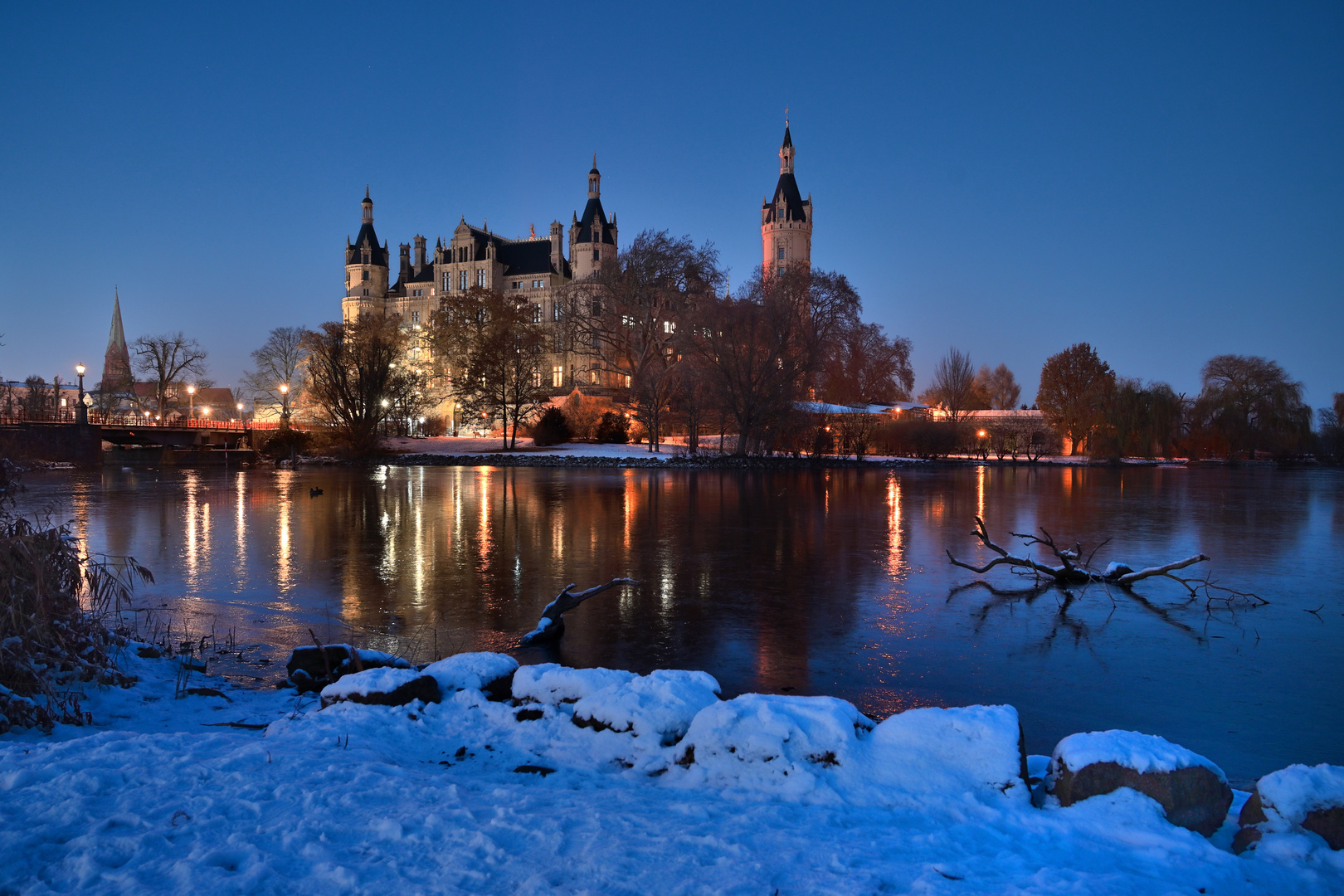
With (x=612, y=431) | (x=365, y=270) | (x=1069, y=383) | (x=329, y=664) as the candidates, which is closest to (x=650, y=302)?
(x=612, y=431)

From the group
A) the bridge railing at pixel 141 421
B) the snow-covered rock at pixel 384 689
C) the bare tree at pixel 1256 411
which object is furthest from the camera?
the bare tree at pixel 1256 411

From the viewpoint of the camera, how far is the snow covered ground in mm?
3205

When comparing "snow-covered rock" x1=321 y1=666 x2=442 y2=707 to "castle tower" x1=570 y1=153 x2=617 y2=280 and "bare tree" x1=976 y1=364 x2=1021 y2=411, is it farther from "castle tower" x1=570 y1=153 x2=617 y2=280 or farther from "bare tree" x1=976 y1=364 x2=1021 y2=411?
"bare tree" x1=976 y1=364 x2=1021 y2=411

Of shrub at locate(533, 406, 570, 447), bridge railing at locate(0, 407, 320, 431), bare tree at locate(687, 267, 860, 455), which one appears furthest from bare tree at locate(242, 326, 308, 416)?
A: bare tree at locate(687, 267, 860, 455)

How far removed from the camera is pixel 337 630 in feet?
27.8

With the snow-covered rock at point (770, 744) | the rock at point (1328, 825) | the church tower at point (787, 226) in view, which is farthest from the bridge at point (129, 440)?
the church tower at point (787, 226)

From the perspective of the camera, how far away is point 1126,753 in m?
3.94

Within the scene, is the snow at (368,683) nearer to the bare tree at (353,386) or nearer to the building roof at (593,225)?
the bare tree at (353,386)

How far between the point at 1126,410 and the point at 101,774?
222ft

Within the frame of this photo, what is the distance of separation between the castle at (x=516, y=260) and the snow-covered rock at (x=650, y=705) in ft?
255

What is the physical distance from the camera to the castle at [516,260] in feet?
289

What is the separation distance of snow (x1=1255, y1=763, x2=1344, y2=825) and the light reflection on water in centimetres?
172

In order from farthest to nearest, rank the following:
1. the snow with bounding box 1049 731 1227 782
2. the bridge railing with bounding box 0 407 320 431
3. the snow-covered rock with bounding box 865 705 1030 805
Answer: the bridge railing with bounding box 0 407 320 431
the snow-covered rock with bounding box 865 705 1030 805
the snow with bounding box 1049 731 1227 782

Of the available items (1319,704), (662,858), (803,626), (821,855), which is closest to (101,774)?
(662,858)
